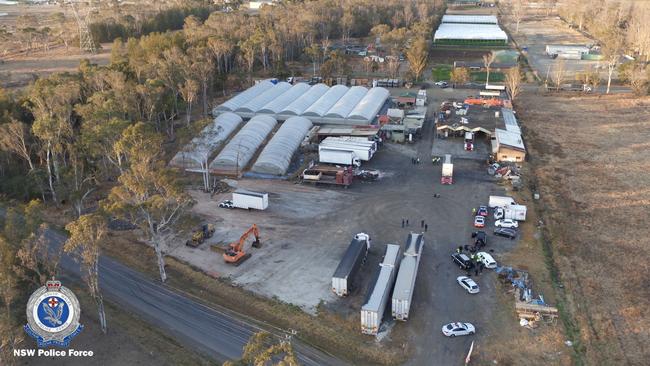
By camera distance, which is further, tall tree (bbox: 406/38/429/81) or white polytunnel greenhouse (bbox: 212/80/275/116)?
tall tree (bbox: 406/38/429/81)

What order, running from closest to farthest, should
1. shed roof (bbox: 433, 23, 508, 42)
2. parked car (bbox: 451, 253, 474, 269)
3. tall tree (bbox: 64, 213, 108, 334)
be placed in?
tall tree (bbox: 64, 213, 108, 334)
parked car (bbox: 451, 253, 474, 269)
shed roof (bbox: 433, 23, 508, 42)

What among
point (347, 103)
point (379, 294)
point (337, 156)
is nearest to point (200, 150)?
point (337, 156)

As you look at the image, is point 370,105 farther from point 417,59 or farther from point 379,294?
point 379,294

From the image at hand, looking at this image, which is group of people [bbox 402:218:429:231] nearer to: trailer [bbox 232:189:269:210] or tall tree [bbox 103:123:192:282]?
trailer [bbox 232:189:269:210]

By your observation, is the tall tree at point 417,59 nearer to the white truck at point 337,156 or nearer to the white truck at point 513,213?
the white truck at point 337,156

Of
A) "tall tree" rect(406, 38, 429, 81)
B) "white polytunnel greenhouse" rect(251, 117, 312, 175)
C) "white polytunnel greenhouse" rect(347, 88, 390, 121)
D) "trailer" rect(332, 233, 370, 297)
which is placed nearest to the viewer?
"trailer" rect(332, 233, 370, 297)

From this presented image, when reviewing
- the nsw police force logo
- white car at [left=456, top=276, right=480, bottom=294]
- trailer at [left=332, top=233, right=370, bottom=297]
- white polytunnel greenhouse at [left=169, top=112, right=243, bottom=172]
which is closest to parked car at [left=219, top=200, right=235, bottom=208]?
white polytunnel greenhouse at [left=169, top=112, right=243, bottom=172]

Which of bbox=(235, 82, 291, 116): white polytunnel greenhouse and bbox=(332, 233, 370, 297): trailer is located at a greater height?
bbox=(235, 82, 291, 116): white polytunnel greenhouse
